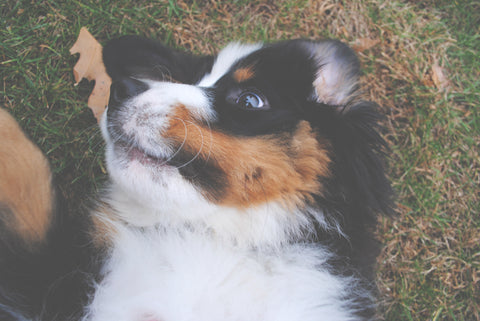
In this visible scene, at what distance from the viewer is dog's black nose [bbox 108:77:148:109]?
1.86 m

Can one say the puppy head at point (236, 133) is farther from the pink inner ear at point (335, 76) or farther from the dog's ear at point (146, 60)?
the dog's ear at point (146, 60)

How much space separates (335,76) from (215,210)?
1.03m

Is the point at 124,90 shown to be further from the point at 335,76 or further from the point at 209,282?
the point at 335,76

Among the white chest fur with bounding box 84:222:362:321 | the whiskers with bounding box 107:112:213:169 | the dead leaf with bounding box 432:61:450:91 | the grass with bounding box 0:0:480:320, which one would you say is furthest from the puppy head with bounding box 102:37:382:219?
the dead leaf with bounding box 432:61:450:91

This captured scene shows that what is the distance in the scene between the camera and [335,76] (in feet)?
7.32

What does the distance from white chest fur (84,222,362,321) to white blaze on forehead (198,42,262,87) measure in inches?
34.2

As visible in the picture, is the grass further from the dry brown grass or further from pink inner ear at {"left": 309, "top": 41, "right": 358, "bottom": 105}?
pink inner ear at {"left": 309, "top": 41, "right": 358, "bottom": 105}

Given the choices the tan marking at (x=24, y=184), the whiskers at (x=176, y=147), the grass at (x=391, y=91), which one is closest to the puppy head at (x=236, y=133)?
the whiskers at (x=176, y=147)

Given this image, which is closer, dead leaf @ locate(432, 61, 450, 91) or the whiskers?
the whiskers

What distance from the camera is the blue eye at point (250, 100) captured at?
1.99 meters

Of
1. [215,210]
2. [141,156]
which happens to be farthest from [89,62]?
[215,210]

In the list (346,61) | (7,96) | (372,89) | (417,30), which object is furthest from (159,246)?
(417,30)

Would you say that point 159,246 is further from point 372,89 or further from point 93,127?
point 372,89

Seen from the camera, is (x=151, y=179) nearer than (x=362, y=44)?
Yes
